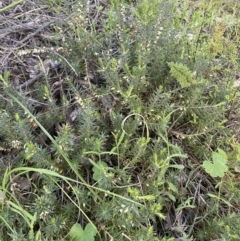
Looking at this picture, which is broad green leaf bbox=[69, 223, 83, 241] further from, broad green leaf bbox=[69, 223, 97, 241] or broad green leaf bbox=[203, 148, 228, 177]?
broad green leaf bbox=[203, 148, 228, 177]

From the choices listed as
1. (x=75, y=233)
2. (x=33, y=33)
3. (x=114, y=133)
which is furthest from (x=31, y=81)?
(x=75, y=233)

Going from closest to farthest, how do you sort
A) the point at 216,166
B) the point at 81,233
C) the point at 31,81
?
the point at 81,233 → the point at 216,166 → the point at 31,81

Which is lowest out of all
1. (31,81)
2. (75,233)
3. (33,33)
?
(75,233)

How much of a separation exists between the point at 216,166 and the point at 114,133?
1.64 ft

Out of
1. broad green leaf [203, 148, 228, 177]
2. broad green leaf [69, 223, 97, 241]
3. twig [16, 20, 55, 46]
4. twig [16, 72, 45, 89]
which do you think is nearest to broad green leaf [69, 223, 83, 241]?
broad green leaf [69, 223, 97, 241]

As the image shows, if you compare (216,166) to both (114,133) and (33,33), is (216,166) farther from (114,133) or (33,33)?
(33,33)

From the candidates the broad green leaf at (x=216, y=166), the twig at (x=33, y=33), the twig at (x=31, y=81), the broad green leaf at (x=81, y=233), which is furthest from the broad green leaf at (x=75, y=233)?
the twig at (x=33, y=33)

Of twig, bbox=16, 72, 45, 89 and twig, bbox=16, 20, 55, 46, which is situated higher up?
twig, bbox=16, 20, 55, 46

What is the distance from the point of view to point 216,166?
1.76 m

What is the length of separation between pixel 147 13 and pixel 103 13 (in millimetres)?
688

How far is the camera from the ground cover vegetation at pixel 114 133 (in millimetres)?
1527

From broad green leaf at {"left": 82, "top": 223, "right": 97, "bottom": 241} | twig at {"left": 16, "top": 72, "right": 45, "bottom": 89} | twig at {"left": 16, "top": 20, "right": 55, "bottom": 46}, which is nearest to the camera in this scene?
broad green leaf at {"left": 82, "top": 223, "right": 97, "bottom": 241}

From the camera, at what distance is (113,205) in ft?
4.96

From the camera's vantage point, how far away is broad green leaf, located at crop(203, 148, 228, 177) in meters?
1.74
